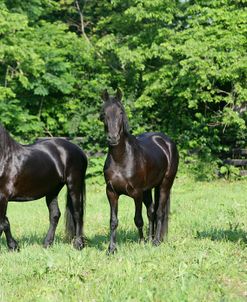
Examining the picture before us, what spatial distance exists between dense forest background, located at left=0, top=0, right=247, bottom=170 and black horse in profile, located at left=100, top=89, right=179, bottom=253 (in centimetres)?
946

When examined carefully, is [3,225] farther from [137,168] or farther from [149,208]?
[149,208]

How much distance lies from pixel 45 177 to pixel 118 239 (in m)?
1.51

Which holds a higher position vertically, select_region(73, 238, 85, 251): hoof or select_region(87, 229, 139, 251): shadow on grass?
select_region(73, 238, 85, 251): hoof

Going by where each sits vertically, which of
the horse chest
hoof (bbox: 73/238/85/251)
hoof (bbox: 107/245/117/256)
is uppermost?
the horse chest

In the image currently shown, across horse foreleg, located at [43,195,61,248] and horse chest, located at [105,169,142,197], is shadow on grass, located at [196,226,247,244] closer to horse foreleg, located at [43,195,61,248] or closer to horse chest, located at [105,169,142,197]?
horse chest, located at [105,169,142,197]

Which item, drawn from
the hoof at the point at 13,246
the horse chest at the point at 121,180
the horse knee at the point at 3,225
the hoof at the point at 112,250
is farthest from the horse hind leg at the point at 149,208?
the horse knee at the point at 3,225

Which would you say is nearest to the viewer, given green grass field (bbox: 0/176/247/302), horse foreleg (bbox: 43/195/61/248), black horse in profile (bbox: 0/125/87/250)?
green grass field (bbox: 0/176/247/302)

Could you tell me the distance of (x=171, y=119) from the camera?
21.7 metres

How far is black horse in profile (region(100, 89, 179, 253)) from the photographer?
7.01 metres

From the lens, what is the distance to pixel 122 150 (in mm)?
7277

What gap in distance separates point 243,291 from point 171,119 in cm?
1696

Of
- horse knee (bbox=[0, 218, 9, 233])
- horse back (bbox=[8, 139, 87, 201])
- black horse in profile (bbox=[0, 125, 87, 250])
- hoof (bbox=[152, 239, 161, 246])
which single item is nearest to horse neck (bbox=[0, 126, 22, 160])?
black horse in profile (bbox=[0, 125, 87, 250])

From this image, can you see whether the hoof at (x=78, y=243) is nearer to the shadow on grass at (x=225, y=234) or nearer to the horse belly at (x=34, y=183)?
the horse belly at (x=34, y=183)

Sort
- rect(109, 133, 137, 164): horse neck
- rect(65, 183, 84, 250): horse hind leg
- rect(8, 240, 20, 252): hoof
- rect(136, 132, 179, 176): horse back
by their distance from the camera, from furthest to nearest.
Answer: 1. rect(65, 183, 84, 250): horse hind leg
2. rect(136, 132, 179, 176): horse back
3. rect(8, 240, 20, 252): hoof
4. rect(109, 133, 137, 164): horse neck
